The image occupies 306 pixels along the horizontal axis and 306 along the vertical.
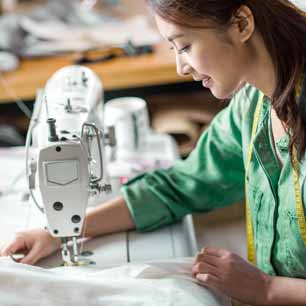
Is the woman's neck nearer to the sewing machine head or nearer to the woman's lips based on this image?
the woman's lips

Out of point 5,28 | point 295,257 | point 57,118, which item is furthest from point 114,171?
point 5,28

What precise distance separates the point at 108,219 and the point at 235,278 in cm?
32

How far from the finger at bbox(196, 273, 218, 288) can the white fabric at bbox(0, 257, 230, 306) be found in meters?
0.02

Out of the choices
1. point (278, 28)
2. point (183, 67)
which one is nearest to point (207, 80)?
point (183, 67)

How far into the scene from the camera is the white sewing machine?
1193mm

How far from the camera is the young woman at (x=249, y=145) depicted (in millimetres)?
1174

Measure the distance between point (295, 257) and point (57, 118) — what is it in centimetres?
50

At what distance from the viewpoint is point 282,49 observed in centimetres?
120

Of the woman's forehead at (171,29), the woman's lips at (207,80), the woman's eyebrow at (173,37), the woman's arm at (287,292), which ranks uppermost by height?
the woman's forehead at (171,29)

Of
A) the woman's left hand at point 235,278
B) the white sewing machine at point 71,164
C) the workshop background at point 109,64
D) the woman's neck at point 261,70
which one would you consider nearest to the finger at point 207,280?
the woman's left hand at point 235,278

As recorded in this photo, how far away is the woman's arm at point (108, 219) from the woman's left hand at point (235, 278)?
23 centimetres

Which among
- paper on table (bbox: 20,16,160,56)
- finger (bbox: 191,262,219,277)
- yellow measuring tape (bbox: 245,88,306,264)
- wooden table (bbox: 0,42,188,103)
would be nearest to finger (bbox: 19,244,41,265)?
finger (bbox: 191,262,219,277)

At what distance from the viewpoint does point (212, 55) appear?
47.0 inches

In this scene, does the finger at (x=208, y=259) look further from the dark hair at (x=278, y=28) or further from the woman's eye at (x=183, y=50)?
the woman's eye at (x=183, y=50)
